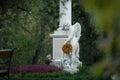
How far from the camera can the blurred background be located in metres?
1.19

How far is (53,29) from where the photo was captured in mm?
14648

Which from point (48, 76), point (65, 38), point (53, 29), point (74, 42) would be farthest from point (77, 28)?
point (48, 76)

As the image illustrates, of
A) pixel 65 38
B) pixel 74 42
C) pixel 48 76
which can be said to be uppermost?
pixel 65 38

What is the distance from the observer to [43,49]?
19.9 metres

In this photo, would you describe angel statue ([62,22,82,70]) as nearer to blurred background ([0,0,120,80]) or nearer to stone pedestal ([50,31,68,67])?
stone pedestal ([50,31,68,67])

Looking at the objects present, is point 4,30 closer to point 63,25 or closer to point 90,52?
point 63,25

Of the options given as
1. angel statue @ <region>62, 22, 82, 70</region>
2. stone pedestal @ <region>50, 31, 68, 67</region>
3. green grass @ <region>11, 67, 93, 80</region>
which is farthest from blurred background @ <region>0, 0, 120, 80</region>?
green grass @ <region>11, 67, 93, 80</region>

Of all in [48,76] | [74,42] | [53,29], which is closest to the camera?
[48,76]

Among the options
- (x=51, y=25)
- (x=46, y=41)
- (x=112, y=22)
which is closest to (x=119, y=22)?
(x=112, y=22)

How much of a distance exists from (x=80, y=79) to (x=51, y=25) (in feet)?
10.1

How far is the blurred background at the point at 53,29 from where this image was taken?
1193mm

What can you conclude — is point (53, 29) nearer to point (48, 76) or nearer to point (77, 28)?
point (77, 28)

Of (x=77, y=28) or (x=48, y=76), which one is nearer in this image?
(x=48, y=76)

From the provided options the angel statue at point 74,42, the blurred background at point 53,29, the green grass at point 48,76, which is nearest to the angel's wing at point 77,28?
the angel statue at point 74,42
